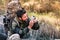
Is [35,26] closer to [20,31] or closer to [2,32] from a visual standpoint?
[20,31]

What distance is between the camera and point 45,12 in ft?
10.8

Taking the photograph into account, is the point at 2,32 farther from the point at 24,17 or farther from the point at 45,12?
the point at 45,12

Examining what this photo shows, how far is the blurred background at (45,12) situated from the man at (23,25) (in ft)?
0.21

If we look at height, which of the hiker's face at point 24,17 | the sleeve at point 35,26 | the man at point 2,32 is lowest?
the man at point 2,32

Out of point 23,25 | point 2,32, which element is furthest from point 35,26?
point 2,32

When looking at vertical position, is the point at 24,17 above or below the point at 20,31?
above

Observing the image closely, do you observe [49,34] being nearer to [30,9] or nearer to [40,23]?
[40,23]

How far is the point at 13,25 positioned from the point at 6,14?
0.16 meters

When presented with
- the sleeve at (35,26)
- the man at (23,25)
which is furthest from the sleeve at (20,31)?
the sleeve at (35,26)

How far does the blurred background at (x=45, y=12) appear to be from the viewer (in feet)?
10.7

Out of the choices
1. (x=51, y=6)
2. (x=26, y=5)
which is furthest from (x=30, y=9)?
(x=51, y=6)

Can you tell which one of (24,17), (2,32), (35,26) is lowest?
(2,32)

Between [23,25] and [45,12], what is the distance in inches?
12.8

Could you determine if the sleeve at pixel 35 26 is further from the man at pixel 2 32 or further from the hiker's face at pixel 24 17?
the man at pixel 2 32
